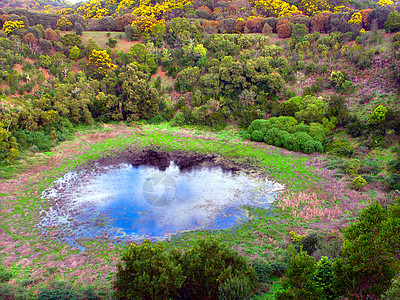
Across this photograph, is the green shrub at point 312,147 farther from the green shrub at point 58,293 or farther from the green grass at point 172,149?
the green shrub at point 58,293

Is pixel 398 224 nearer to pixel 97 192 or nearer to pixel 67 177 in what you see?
pixel 97 192

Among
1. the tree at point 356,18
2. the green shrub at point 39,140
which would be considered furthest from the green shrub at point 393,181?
the tree at point 356,18

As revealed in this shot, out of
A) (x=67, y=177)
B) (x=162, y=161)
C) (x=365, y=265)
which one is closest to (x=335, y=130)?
(x=162, y=161)

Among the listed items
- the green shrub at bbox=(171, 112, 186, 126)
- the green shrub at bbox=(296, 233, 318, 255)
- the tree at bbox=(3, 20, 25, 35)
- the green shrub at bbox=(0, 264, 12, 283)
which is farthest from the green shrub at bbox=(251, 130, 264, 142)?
the tree at bbox=(3, 20, 25, 35)

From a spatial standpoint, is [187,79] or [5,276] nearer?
[5,276]

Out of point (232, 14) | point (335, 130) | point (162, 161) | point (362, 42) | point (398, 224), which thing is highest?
point (232, 14)

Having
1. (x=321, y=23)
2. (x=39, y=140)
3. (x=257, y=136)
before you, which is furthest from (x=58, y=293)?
(x=321, y=23)

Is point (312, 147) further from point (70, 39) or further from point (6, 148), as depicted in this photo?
point (70, 39)
